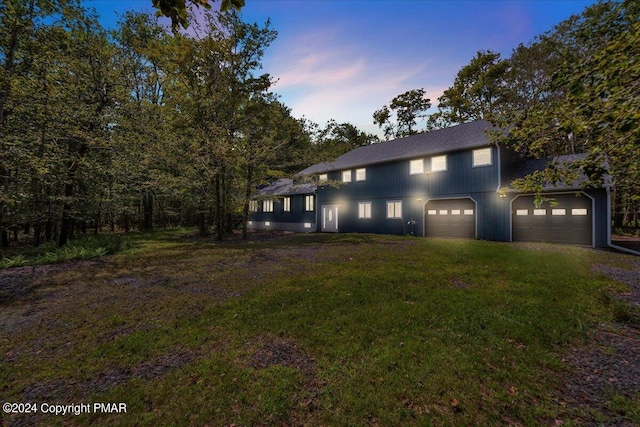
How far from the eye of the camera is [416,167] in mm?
19453

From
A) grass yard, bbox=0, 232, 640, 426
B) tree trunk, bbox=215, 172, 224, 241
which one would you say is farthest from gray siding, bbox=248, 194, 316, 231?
grass yard, bbox=0, 232, 640, 426

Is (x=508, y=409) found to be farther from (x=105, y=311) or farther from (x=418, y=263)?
(x=105, y=311)

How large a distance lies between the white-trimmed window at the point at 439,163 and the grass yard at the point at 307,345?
35.3 feet

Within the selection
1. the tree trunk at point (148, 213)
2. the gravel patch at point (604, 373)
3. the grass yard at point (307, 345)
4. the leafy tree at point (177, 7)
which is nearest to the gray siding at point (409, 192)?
the grass yard at point (307, 345)

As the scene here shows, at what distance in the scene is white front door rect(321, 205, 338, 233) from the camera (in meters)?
24.4

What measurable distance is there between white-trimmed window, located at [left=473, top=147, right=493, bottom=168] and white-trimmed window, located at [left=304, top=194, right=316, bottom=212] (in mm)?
14717

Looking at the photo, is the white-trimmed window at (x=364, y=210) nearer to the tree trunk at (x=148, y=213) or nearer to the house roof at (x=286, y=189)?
the house roof at (x=286, y=189)

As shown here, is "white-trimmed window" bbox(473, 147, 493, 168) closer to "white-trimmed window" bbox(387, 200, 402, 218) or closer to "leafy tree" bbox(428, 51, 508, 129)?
"white-trimmed window" bbox(387, 200, 402, 218)

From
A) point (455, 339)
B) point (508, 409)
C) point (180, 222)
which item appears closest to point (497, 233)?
point (455, 339)

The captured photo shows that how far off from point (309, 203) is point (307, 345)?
2276cm

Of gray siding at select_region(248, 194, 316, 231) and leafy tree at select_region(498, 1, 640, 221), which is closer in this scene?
leafy tree at select_region(498, 1, 640, 221)

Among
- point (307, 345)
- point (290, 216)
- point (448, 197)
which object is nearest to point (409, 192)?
point (448, 197)

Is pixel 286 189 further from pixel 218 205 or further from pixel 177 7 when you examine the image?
pixel 177 7

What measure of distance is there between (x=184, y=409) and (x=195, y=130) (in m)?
16.8
